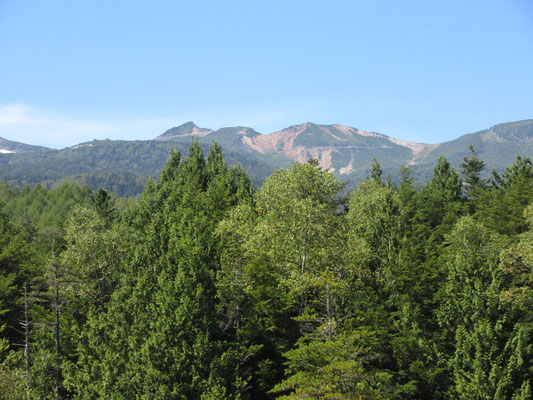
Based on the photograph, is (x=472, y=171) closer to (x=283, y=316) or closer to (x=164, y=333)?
(x=283, y=316)

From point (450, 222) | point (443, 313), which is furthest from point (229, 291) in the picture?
point (450, 222)

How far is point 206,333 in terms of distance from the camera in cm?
3678

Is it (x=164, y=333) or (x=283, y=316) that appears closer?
(x=164, y=333)

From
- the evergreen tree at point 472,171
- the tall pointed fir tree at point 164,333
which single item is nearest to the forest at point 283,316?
the tall pointed fir tree at point 164,333

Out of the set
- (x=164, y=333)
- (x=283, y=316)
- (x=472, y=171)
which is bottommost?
(x=283, y=316)

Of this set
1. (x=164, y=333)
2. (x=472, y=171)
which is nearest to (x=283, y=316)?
(x=164, y=333)

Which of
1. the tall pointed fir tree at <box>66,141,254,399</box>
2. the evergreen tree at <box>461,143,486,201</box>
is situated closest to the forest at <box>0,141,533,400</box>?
the tall pointed fir tree at <box>66,141,254,399</box>

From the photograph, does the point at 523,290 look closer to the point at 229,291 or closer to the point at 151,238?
the point at 229,291

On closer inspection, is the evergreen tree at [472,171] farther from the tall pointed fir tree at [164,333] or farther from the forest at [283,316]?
the tall pointed fir tree at [164,333]

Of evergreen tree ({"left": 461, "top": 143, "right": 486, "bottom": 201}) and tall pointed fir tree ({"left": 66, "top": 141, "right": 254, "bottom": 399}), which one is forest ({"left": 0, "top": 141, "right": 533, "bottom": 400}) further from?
evergreen tree ({"left": 461, "top": 143, "right": 486, "bottom": 201})

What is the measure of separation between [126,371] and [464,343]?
30320mm

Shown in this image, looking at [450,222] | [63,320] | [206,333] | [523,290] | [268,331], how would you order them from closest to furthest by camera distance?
[206,333]
[523,290]
[268,331]
[63,320]
[450,222]

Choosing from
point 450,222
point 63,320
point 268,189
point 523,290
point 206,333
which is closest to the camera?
point 206,333

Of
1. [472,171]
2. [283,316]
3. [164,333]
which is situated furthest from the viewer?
[472,171]
